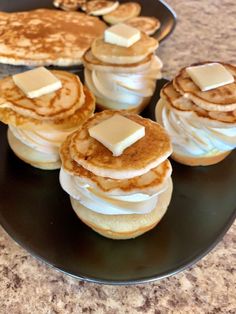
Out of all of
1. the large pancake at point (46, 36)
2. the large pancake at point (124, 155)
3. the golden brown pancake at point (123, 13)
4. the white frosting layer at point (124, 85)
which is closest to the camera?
the large pancake at point (124, 155)

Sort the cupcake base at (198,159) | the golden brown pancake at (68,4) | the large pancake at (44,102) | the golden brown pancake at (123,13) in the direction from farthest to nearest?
the golden brown pancake at (68,4), the golden brown pancake at (123,13), the cupcake base at (198,159), the large pancake at (44,102)

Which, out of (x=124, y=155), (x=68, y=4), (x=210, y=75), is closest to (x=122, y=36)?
(x=210, y=75)

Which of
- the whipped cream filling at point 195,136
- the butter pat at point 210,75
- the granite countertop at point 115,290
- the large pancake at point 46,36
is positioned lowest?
the granite countertop at point 115,290

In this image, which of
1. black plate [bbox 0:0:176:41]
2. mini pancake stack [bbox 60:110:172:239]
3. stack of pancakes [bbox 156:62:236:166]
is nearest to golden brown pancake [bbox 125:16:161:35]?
black plate [bbox 0:0:176:41]

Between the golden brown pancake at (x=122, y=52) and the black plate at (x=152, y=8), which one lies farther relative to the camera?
the black plate at (x=152, y=8)

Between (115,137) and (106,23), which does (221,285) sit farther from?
(106,23)

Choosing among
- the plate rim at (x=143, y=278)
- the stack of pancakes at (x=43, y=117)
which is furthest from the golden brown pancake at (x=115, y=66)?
the plate rim at (x=143, y=278)

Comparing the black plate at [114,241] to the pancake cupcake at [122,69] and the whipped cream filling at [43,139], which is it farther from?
the pancake cupcake at [122,69]

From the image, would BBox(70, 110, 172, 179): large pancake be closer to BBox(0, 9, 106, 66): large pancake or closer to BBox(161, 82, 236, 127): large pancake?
BBox(161, 82, 236, 127): large pancake
